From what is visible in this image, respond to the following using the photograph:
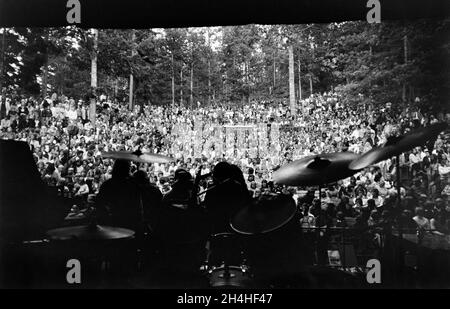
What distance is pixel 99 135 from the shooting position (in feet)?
22.2

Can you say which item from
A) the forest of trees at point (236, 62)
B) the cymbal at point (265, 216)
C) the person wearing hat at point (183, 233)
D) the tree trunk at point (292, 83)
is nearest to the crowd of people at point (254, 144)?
the tree trunk at point (292, 83)

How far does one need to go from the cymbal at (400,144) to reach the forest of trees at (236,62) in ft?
5.67

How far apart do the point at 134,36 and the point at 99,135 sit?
5.96 ft

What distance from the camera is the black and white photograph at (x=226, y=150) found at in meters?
4.09

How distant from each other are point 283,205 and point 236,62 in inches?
190

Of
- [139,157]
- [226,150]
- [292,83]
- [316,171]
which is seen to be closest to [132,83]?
[226,150]

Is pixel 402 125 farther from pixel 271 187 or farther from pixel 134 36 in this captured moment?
pixel 134 36

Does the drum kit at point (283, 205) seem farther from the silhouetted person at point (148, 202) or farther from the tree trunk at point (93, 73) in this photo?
the tree trunk at point (93, 73)

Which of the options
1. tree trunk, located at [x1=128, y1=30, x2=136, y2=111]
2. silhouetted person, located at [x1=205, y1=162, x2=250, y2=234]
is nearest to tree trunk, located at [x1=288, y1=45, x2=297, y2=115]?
tree trunk, located at [x1=128, y1=30, x2=136, y2=111]

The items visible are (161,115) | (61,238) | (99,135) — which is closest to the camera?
(61,238)

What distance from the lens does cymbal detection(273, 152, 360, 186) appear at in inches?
158

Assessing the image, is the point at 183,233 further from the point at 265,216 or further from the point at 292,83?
the point at 292,83
